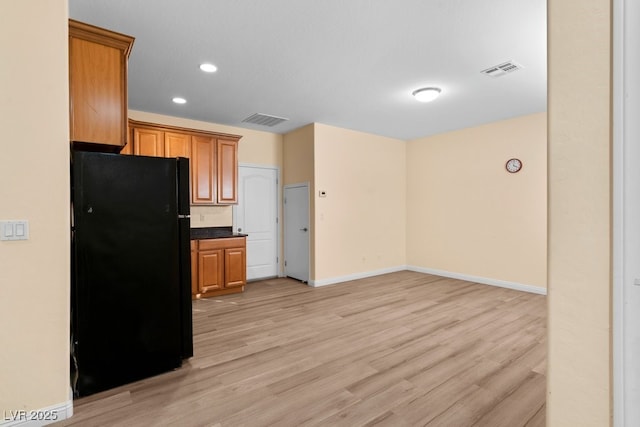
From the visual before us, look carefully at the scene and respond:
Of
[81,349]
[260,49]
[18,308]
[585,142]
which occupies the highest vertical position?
[260,49]

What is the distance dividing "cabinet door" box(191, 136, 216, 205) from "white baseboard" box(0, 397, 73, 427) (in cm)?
313

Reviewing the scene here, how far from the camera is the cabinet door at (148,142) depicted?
4.31m

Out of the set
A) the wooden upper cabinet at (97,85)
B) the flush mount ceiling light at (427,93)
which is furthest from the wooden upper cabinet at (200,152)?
the flush mount ceiling light at (427,93)

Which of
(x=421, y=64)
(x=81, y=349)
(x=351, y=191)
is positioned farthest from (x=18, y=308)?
(x=351, y=191)

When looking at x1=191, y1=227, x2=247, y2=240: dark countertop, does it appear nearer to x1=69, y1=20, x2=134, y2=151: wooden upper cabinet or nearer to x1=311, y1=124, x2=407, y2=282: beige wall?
x1=311, y1=124, x2=407, y2=282: beige wall

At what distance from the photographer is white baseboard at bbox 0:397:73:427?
177cm

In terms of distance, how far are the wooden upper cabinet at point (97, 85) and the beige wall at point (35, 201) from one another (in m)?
0.32

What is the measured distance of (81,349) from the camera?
2.15m

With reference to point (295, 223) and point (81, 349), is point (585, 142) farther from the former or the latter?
point (295, 223)

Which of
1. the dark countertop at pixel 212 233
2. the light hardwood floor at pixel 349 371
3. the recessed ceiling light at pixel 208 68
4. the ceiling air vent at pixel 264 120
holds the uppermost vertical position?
the recessed ceiling light at pixel 208 68

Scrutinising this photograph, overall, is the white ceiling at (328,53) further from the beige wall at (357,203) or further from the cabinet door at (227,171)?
the beige wall at (357,203)

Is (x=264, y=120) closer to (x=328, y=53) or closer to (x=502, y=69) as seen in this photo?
(x=328, y=53)

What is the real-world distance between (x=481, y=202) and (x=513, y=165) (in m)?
0.78

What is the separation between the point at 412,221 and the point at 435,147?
5.17ft
